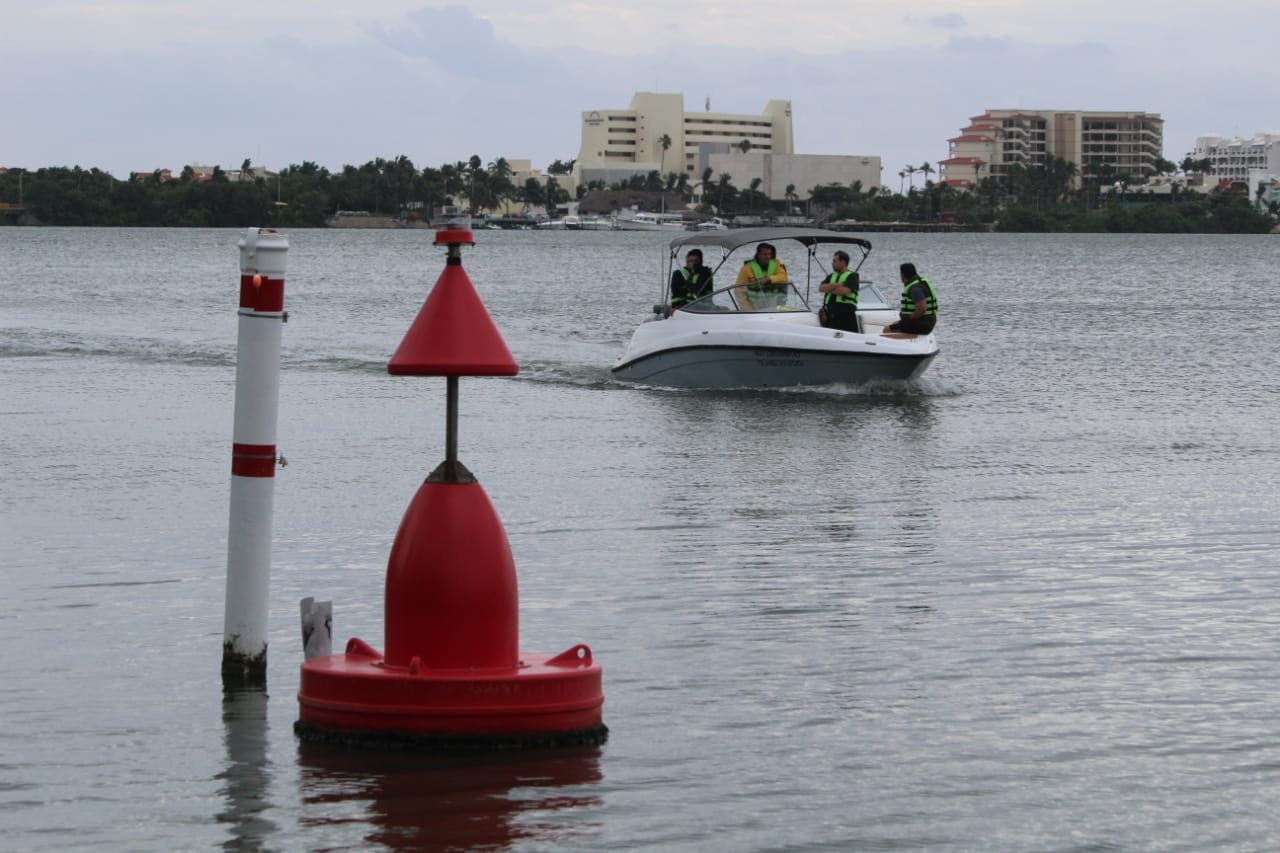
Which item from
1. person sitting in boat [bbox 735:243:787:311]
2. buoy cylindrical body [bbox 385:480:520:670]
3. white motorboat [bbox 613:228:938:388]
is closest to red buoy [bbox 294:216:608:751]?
buoy cylindrical body [bbox 385:480:520:670]

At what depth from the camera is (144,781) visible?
6.91 m

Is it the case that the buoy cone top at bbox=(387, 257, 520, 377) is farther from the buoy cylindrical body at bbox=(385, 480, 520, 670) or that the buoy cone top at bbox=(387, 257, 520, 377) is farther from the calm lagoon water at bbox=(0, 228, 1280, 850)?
the calm lagoon water at bbox=(0, 228, 1280, 850)

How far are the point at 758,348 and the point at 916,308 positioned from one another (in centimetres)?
216

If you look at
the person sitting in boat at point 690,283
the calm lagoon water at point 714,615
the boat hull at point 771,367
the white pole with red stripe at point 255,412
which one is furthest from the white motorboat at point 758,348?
the white pole with red stripe at point 255,412

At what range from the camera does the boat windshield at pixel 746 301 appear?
87.0ft

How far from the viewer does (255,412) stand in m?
7.55

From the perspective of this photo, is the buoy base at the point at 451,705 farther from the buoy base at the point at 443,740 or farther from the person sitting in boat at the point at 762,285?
the person sitting in boat at the point at 762,285

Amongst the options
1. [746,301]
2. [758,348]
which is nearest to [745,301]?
[746,301]

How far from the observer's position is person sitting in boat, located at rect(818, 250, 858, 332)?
84.2ft

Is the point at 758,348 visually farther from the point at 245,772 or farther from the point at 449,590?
the point at 245,772

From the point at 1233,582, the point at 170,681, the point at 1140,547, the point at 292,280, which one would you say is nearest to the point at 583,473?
the point at 1140,547

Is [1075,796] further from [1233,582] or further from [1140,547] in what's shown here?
[1140,547]

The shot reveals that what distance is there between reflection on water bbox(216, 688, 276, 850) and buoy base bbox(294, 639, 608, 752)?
259 mm

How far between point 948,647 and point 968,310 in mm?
55805
